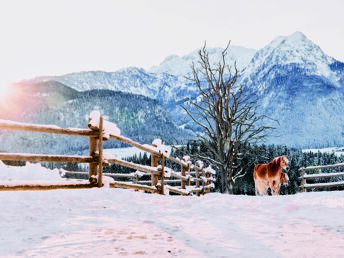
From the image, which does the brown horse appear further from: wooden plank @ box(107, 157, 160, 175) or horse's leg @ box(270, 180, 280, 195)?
wooden plank @ box(107, 157, 160, 175)

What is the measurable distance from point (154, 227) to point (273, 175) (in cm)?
1154

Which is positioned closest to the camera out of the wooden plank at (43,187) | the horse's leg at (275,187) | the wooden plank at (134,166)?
the wooden plank at (43,187)

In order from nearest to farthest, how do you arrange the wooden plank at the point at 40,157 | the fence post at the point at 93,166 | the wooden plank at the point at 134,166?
the wooden plank at the point at 40,157 → the fence post at the point at 93,166 → the wooden plank at the point at 134,166

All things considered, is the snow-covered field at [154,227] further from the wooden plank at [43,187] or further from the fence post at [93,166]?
the fence post at [93,166]

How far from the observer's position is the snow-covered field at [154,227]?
410cm

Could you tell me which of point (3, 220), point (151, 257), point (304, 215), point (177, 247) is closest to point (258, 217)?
point (304, 215)

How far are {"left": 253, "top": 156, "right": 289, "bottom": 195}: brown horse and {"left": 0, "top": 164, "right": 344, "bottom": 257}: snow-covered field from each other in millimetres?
8010

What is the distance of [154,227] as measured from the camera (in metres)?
5.21

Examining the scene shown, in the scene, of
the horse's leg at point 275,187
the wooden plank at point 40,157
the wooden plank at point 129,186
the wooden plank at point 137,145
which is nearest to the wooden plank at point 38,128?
the wooden plank at point 40,157

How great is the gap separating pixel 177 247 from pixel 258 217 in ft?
7.95

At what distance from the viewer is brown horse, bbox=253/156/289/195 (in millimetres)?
15717

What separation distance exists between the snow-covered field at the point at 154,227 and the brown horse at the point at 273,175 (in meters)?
Result: 8.01

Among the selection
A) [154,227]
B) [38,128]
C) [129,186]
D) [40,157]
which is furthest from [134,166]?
[154,227]

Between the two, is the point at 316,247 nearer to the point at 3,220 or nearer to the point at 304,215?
the point at 304,215
